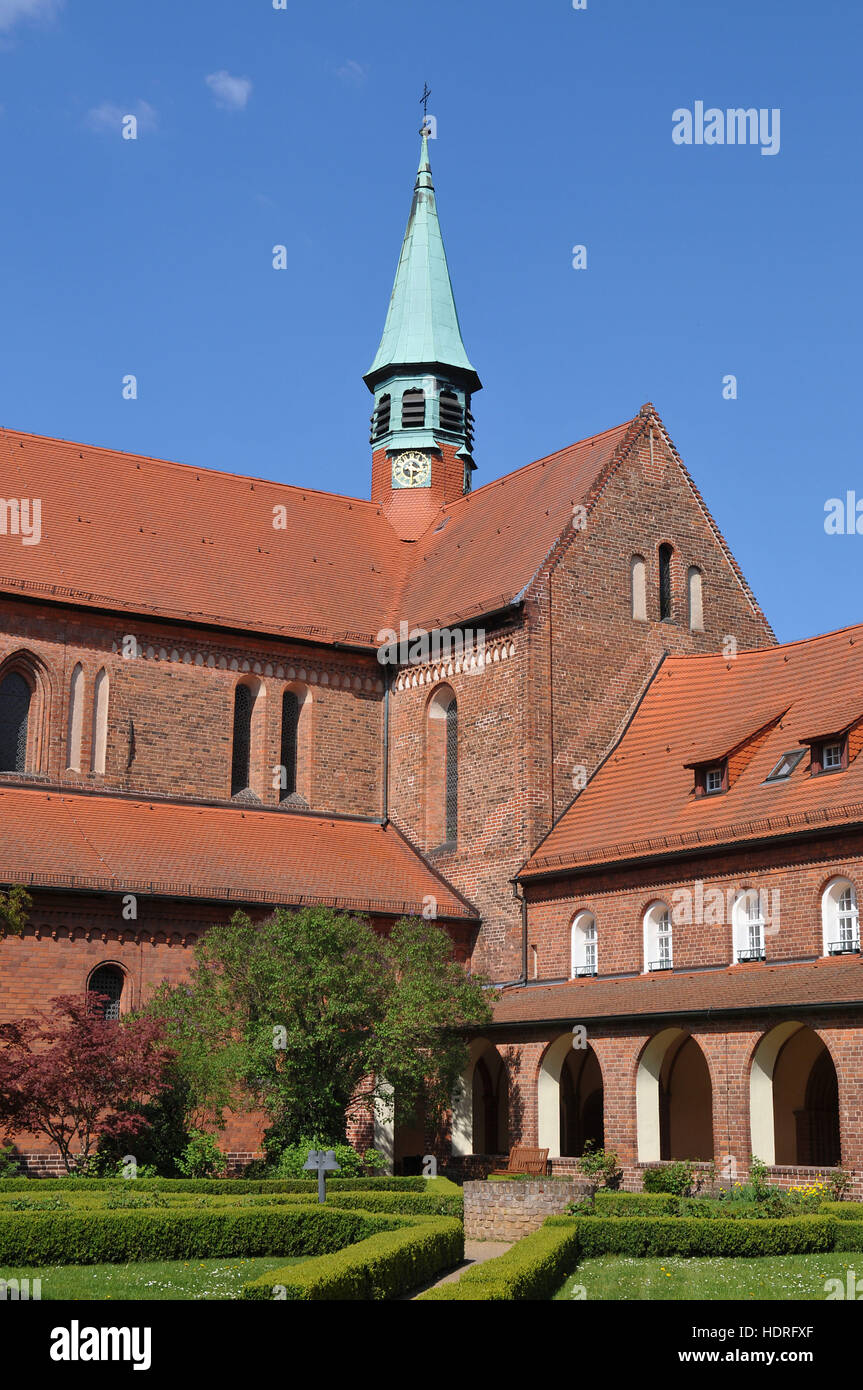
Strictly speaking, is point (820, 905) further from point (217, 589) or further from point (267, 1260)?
point (217, 589)

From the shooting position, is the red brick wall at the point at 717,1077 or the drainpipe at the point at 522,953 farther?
the drainpipe at the point at 522,953

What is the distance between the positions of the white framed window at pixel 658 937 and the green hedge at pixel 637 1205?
28.4ft

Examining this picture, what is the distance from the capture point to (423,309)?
52844 millimetres

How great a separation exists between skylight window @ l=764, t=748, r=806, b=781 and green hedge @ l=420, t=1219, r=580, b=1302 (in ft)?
44.0

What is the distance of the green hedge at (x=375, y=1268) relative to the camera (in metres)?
14.9

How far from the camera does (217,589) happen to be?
42000mm

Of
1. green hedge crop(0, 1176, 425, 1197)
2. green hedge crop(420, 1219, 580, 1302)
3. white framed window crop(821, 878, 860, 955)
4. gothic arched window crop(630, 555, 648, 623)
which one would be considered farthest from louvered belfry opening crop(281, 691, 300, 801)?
green hedge crop(420, 1219, 580, 1302)

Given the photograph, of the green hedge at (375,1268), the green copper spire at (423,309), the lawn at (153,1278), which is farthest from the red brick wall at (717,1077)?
the green copper spire at (423,309)

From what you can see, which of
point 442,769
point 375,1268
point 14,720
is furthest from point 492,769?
point 375,1268

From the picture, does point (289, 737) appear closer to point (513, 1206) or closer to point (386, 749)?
point (386, 749)

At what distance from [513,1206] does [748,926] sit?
8095mm

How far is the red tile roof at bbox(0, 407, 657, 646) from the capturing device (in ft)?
133

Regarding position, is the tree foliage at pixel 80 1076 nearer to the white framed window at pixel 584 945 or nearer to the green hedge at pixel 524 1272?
the white framed window at pixel 584 945

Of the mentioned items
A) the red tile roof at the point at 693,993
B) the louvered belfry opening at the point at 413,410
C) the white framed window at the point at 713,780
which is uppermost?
the louvered belfry opening at the point at 413,410
